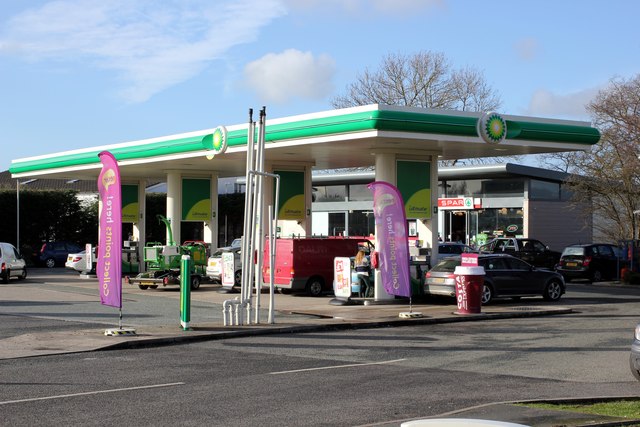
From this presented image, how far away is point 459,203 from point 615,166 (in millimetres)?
9997

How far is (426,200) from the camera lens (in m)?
26.4

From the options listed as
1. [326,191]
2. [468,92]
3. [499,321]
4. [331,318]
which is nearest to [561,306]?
[499,321]

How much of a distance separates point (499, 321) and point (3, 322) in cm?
1094

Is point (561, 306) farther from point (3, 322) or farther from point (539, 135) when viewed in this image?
point (3, 322)

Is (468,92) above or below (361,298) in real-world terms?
above

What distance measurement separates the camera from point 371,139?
23.9 metres

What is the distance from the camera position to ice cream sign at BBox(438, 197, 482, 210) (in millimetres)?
49531

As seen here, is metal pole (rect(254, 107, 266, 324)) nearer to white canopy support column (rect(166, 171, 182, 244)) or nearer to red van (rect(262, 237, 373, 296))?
red van (rect(262, 237, 373, 296))

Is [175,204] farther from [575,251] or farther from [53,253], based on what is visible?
[575,251]

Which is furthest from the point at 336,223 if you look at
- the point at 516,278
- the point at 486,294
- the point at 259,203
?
the point at 259,203

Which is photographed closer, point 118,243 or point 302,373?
point 302,373

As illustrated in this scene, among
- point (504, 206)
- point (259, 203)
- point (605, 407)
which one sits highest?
point (504, 206)

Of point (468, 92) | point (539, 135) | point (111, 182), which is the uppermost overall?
point (468, 92)

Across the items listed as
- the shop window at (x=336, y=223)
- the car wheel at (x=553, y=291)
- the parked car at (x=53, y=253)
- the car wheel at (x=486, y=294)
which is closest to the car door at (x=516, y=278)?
the car wheel at (x=486, y=294)
